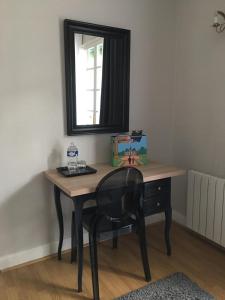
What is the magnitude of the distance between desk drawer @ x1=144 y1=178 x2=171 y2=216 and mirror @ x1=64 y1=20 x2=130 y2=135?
2.17 ft

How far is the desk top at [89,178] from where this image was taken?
170cm

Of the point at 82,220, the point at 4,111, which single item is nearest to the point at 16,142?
the point at 4,111

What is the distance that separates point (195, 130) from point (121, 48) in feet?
3.45

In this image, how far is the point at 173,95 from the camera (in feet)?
8.99

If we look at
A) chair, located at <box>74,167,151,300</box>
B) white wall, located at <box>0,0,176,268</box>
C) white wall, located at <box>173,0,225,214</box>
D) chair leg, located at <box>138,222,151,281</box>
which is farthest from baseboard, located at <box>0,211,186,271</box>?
white wall, located at <box>173,0,225,214</box>

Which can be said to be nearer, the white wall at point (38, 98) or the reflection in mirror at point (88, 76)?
the white wall at point (38, 98)

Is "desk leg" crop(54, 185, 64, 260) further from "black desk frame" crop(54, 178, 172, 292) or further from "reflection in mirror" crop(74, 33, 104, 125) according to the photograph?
"reflection in mirror" crop(74, 33, 104, 125)

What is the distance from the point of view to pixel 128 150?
2.28m

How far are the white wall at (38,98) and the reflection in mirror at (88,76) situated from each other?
135 mm

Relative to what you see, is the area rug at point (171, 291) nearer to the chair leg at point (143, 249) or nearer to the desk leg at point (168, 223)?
the chair leg at point (143, 249)

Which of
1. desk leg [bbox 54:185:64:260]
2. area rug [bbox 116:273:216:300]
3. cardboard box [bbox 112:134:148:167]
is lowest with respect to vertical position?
area rug [bbox 116:273:216:300]

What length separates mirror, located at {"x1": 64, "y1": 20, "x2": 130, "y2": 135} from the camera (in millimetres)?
2119

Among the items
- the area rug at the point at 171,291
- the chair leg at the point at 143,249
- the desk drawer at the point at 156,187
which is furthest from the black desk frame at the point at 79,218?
the area rug at the point at 171,291

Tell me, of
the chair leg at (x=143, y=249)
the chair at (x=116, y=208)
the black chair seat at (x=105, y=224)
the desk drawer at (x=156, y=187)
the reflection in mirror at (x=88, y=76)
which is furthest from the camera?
the reflection in mirror at (x=88, y=76)
